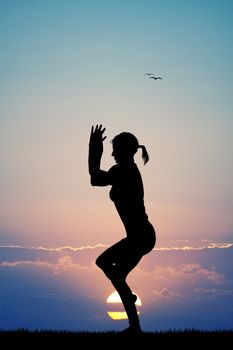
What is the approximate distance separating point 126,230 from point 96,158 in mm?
1276

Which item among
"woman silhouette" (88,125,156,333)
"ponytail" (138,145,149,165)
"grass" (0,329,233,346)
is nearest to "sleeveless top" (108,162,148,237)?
"woman silhouette" (88,125,156,333)

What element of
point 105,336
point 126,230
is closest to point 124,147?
point 126,230

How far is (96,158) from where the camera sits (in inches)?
367

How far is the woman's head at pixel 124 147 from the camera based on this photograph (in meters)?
9.42

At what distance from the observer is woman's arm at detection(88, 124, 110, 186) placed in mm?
9203

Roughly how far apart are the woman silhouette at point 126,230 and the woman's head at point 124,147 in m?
0.20

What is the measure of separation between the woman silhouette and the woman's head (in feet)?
0.67

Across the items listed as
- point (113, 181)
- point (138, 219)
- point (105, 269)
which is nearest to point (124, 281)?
point (105, 269)

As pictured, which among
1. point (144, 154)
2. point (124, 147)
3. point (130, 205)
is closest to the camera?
point (130, 205)

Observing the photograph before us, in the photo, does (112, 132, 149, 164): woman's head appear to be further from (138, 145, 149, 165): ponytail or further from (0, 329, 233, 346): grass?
(0, 329, 233, 346): grass

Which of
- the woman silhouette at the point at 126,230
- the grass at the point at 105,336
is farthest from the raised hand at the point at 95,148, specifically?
the grass at the point at 105,336

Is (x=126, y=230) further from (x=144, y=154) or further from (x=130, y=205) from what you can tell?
(x=144, y=154)

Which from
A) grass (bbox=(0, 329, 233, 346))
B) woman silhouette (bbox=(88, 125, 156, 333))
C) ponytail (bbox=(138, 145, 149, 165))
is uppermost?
ponytail (bbox=(138, 145, 149, 165))

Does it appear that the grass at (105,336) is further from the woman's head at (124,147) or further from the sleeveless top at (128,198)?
the woman's head at (124,147)
